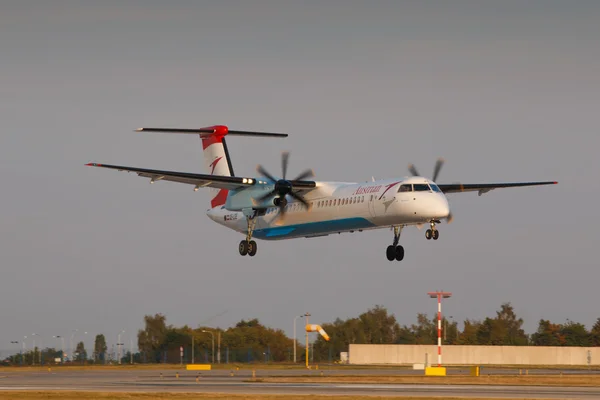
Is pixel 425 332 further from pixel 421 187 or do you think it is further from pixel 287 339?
pixel 421 187

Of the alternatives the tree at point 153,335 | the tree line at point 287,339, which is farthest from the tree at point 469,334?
the tree at point 153,335

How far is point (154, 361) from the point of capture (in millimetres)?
88188

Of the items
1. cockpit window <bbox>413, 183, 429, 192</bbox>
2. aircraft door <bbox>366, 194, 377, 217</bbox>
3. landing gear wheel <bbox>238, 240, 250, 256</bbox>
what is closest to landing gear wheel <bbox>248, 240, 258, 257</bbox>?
landing gear wheel <bbox>238, 240, 250, 256</bbox>

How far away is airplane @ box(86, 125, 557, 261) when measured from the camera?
149 ft

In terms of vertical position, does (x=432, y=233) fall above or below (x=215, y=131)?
below

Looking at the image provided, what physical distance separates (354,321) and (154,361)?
66.3 feet

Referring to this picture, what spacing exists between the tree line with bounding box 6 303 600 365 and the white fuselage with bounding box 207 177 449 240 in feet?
110

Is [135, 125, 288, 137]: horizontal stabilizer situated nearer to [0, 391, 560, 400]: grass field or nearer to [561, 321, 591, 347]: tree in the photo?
[0, 391, 560, 400]: grass field

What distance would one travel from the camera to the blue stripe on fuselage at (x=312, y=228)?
157ft

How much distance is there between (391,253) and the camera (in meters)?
50.9

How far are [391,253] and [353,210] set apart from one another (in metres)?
4.47

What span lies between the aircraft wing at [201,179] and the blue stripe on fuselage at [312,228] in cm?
224

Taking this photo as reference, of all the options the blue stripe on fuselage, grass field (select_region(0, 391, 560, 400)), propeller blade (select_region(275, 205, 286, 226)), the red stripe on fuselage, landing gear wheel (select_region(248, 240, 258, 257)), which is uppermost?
the red stripe on fuselage

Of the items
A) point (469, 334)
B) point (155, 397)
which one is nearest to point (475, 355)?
point (469, 334)
